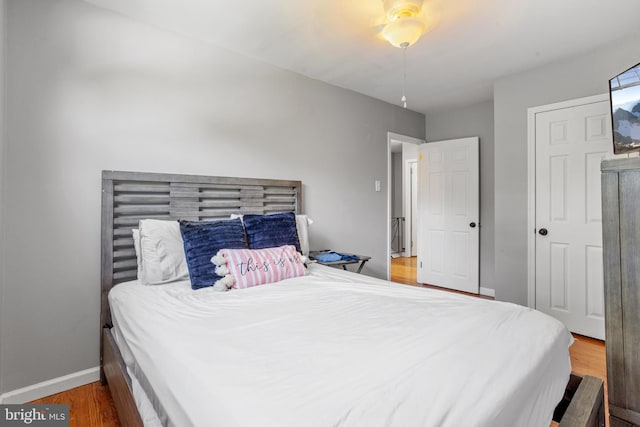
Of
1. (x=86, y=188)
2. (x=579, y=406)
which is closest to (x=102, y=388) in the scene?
(x=86, y=188)

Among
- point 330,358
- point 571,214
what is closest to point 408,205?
point 571,214

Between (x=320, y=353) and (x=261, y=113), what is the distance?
7.72 feet

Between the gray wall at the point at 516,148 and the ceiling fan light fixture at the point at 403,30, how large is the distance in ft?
5.67

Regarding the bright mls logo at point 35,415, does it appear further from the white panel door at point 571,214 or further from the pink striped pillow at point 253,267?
the white panel door at point 571,214

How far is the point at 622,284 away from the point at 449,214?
3129mm

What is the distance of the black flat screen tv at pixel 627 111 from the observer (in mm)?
1657

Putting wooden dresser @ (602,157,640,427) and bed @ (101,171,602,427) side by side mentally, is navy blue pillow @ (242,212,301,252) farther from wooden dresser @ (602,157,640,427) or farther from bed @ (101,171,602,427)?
wooden dresser @ (602,157,640,427)

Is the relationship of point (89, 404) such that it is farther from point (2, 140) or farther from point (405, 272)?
point (405, 272)

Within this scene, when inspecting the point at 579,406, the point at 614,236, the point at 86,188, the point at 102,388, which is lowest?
the point at 102,388

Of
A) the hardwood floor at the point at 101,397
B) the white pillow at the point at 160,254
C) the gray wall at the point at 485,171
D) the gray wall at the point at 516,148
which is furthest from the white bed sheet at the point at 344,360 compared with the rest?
the gray wall at the point at 485,171

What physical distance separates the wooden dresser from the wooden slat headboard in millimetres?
2296

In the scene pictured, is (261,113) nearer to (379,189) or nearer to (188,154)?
(188,154)

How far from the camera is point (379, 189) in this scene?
156 inches

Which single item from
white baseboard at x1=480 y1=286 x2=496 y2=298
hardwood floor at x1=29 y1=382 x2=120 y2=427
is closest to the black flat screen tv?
white baseboard at x1=480 y1=286 x2=496 y2=298
